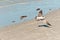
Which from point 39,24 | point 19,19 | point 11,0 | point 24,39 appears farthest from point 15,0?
point 24,39

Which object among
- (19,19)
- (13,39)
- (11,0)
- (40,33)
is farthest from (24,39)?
(11,0)

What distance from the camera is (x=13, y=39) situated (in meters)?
10.8

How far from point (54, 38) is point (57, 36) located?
40cm

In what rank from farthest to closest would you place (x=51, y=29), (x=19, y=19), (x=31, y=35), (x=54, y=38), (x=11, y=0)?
(x=11, y=0) < (x=19, y=19) < (x=51, y=29) < (x=31, y=35) < (x=54, y=38)

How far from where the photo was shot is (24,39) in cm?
1065

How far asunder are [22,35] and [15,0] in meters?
27.2

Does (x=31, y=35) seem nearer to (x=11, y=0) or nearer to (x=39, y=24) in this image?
(x=39, y=24)

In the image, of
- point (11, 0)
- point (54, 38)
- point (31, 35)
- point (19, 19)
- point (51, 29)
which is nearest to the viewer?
point (54, 38)

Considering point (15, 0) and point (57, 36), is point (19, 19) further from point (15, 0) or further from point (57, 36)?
point (15, 0)

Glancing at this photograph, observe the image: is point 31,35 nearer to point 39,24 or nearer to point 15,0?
point 39,24

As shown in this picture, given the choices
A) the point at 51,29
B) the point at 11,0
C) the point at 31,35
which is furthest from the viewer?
the point at 11,0

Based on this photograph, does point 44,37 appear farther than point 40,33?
No

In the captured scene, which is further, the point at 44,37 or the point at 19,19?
the point at 19,19

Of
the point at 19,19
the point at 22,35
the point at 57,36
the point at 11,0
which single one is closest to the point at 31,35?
the point at 22,35
